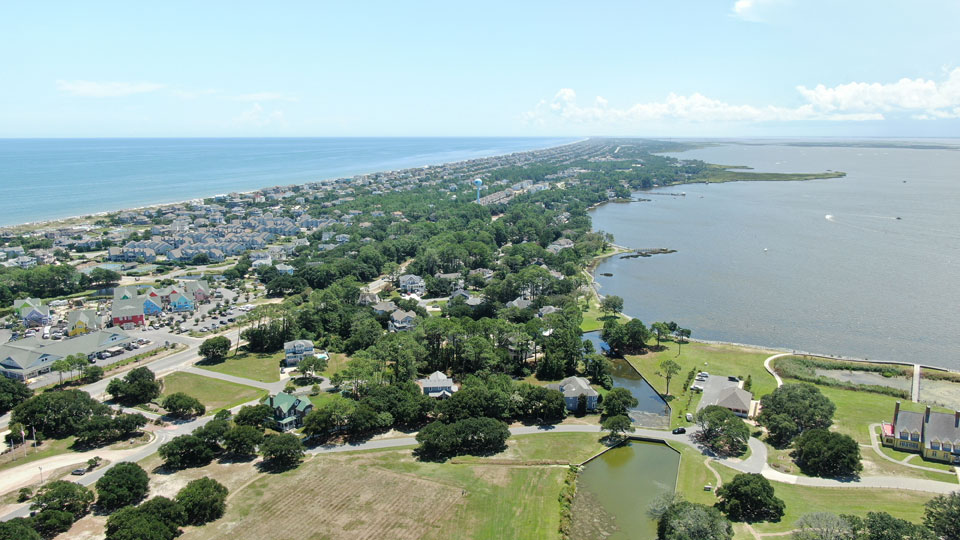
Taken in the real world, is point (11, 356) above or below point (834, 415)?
above

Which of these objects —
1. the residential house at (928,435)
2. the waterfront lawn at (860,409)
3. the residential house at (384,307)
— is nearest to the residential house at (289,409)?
the residential house at (384,307)

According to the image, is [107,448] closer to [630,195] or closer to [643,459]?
[643,459]

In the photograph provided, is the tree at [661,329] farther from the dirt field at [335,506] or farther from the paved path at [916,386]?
the dirt field at [335,506]

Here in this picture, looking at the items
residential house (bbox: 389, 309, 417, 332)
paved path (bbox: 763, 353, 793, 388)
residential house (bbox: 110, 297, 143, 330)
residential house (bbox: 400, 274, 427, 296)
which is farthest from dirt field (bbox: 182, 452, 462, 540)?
residential house (bbox: 400, 274, 427, 296)

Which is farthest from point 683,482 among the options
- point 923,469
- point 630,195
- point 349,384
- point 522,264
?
point 630,195

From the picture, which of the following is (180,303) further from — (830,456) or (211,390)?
(830,456)
